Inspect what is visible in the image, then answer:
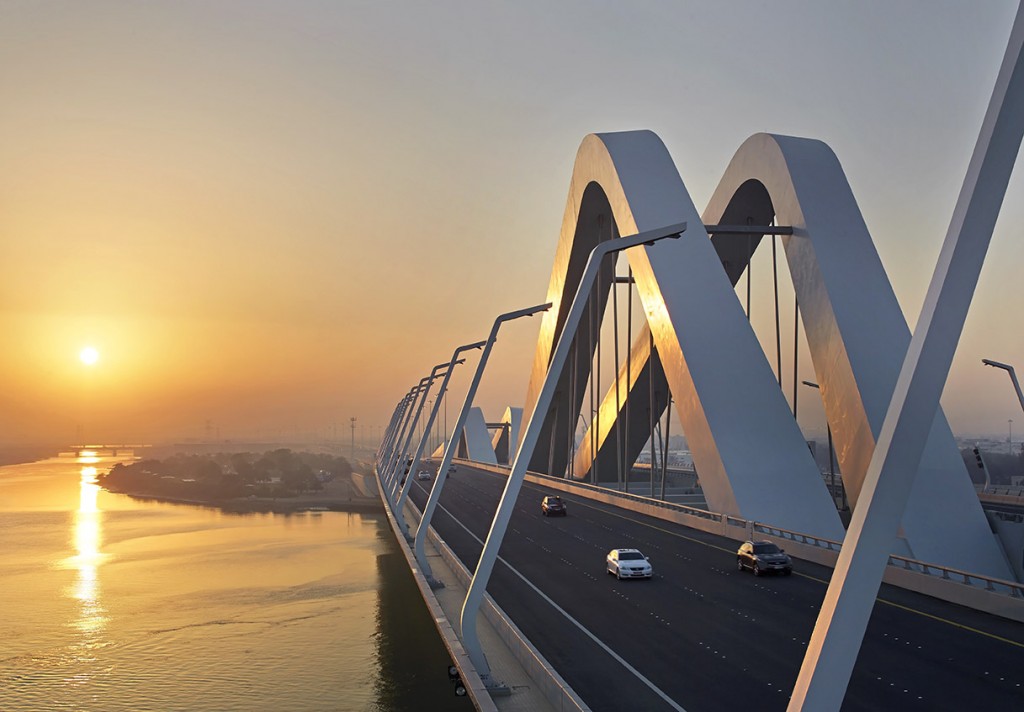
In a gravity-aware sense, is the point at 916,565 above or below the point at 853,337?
below

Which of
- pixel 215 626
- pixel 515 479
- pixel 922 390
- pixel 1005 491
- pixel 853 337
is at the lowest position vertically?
pixel 215 626

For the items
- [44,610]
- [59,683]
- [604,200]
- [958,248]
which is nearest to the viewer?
[958,248]

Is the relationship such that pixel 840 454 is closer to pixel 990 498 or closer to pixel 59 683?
pixel 990 498

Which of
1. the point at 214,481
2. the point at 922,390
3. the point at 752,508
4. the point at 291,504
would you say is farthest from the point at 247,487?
the point at 922,390

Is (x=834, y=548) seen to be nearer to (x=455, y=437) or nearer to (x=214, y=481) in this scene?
(x=455, y=437)

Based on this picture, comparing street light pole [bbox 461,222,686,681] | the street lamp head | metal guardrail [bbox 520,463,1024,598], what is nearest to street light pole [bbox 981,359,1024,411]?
the street lamp head

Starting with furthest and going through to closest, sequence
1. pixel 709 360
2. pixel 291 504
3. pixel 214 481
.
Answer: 1. pixel 214 481
2. pixel 291 504
3. pixel 709 360

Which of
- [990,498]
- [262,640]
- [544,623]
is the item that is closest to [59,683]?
[262,640]
